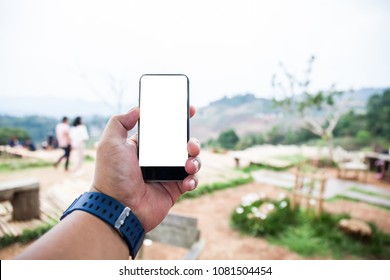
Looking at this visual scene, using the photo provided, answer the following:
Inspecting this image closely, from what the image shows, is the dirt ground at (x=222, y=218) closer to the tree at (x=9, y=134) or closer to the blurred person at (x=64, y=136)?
the blurred person at (x=64, y=136)

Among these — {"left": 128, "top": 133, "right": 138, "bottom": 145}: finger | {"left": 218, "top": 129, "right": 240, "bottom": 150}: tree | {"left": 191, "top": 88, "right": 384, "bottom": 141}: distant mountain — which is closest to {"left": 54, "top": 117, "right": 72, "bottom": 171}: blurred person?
{"left": 191, "top": 88, "right": 384, "bottom": 141}: distant mountain

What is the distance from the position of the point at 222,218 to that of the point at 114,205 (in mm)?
1945

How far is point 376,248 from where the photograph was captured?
1.89m

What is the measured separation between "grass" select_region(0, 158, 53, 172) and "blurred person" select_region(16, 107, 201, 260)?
2.65 metres

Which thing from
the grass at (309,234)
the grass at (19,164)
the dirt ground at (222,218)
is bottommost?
the dirt ground at (222,218)

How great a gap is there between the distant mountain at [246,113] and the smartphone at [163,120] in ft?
7.00

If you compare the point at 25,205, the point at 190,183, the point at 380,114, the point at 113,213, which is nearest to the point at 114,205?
the point at 113,213

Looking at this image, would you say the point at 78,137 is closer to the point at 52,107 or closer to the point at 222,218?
the point at 52,107

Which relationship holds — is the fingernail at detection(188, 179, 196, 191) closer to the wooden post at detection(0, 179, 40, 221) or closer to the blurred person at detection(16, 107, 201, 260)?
the blurred person at detection(16, 107, 201, 260)

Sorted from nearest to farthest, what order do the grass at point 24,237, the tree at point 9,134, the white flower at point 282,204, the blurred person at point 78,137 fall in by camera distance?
the grass at point 24,237, the white flower at point 282,204, the tree at point 9,134, the blurred person at point 78,137

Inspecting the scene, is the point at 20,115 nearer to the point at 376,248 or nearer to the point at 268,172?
the point at 268,172

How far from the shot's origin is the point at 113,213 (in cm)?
54

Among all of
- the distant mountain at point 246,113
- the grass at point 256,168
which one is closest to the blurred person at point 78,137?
the distant mountain at point 246,113

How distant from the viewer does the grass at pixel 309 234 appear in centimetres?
189
